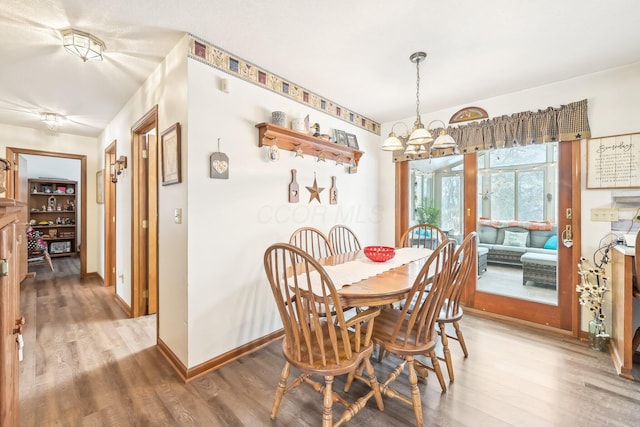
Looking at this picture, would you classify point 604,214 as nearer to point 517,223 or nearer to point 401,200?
point 517,223

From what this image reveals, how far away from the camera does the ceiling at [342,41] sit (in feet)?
5.55

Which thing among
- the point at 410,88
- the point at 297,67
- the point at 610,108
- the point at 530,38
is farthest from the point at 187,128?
the point at 610,108

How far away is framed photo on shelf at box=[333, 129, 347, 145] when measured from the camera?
10.5 ft

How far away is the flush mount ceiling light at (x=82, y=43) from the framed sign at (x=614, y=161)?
4.08 m

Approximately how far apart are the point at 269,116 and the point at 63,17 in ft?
4.65

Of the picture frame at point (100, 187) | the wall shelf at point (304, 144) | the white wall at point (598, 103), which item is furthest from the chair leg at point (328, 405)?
the picture frame at point (100, 187)

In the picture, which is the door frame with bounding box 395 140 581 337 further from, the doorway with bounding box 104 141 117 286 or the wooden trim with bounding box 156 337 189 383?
the doorway with bounding box 104 141 117 286

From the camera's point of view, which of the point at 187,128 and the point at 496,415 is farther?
the point at 187,128

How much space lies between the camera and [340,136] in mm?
3262

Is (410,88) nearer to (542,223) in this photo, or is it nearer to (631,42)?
(631,42)

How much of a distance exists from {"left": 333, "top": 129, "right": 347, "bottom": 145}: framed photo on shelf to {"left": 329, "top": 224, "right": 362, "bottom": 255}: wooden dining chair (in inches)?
39.5

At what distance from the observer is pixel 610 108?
2.41 meters

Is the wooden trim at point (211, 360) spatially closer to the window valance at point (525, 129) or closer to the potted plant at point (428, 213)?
the potted plant at point (428, 213)

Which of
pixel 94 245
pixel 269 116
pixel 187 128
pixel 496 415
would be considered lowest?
pixel 496 415
